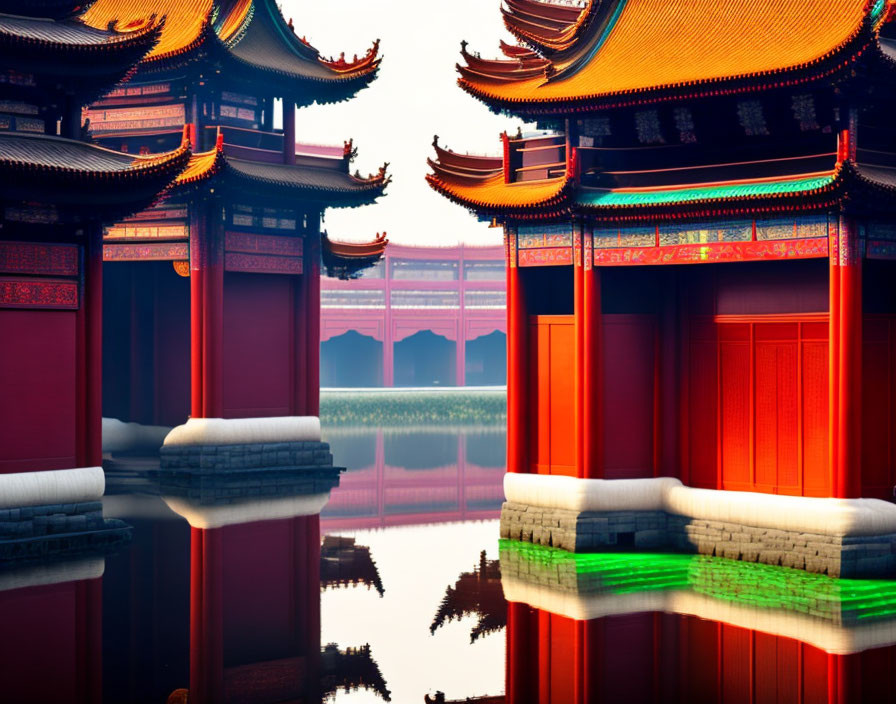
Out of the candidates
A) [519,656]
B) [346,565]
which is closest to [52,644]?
[519,656]

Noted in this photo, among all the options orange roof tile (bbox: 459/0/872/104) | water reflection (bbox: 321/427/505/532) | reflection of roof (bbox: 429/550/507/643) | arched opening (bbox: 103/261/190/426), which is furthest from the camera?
arched opening (bbox: 103/261/190/426)

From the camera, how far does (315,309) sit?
33.2 metres

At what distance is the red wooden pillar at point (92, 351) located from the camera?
22719 millimetres

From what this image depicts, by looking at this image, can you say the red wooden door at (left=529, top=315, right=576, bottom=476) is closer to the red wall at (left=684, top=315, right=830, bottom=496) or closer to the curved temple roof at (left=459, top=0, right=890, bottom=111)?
the red wall at (left=684, top=315, right=830, bottom=496)

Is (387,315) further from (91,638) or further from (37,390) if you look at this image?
(91,638)

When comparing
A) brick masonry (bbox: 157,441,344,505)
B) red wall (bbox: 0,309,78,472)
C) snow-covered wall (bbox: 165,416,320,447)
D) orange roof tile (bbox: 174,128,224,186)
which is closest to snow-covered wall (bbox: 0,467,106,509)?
red wall (bbox: 0,309,78,472)

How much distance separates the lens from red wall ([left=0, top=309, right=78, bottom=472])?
21.8m

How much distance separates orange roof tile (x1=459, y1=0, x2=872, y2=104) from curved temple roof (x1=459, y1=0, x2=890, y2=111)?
20mm

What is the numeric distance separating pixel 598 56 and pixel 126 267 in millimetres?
16518

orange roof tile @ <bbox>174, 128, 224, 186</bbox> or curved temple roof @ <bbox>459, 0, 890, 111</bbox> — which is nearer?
curved temple roof @ <bbox>459, 0, 890, 111</bbox>

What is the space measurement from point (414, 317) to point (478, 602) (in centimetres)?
4909

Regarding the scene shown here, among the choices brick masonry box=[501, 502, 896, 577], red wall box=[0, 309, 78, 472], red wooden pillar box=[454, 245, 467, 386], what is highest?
red wooden pillar box=[454, 245, 467, 386]

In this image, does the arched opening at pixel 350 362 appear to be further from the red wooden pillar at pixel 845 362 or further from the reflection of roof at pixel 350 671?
the reflection of roof at pixel 350 671

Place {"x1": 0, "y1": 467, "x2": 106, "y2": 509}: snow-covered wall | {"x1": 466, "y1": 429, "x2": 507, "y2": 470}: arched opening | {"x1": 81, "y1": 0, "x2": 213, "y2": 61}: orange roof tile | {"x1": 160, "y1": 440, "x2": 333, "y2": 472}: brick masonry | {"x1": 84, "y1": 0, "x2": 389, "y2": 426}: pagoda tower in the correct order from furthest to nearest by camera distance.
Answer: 1. {"x1": 466, "y1": 429, "x2": 507, "y2": 470}: arched opening
2. {"x1": 81, "y1": 0, "x2": 213, "y2": 61}: orange roof tile
3. {"x1": 84, "y1": 0, "x2": 389, "y2": 426}: pagoda tower
4. {"x1": 160, "y1": 440, "x2": 333, "y2": 472}: brick masonry
5. {"x1": 0, "y1": 467, "x2": 106, "y2": 509}: snow-covered wall
